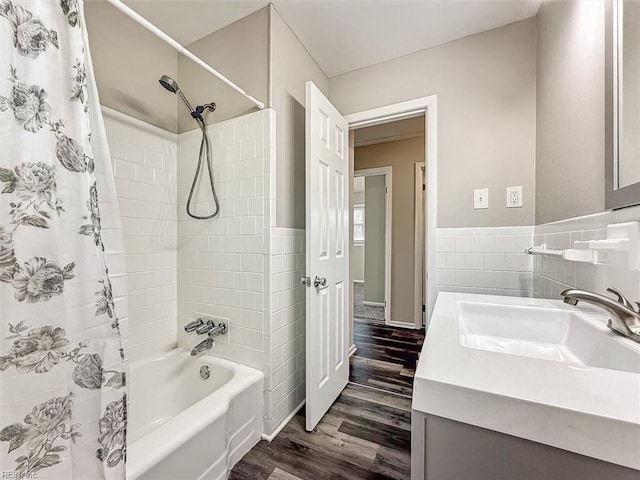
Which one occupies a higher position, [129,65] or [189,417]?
[129,65]

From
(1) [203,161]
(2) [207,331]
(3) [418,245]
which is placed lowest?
(2) [207,331]

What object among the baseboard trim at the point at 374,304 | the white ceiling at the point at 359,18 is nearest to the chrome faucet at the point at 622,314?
the white ceiling at the point at 359,18

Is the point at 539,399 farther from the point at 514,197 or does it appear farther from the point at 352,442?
the point at 514,197

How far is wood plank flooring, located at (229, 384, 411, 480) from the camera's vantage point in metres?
1.29

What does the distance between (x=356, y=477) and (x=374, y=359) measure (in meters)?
1.27

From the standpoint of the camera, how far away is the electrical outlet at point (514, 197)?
1.60 metres

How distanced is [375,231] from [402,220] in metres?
0.64

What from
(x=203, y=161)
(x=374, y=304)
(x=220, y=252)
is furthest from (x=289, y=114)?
(x=374, y=304)

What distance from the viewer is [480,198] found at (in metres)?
1.68

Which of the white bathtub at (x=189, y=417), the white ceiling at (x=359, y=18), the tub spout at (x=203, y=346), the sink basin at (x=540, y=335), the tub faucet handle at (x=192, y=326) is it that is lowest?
the white bathtub at (x=189, y=417)

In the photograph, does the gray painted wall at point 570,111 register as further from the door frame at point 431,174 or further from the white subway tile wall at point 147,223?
the white subway tile wall at point 147,223

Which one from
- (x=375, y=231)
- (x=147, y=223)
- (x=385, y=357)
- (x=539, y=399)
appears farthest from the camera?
(x=375, y=231)

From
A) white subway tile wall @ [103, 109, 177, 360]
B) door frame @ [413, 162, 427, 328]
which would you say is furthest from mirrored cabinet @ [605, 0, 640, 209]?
door frame @ [413, 162, 427, 328]

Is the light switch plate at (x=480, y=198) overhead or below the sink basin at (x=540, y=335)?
overhead
